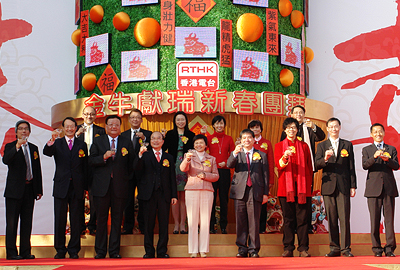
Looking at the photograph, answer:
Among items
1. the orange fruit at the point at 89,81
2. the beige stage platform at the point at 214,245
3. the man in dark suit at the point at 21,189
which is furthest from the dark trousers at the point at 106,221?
the orange fruit at the point at 89,81

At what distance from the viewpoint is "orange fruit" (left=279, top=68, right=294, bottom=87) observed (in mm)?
6789

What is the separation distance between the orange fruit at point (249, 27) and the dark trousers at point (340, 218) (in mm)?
2839

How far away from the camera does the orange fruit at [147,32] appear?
6441 millimetres

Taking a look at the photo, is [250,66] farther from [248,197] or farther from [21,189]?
[21,189]

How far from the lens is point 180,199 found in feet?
16.3

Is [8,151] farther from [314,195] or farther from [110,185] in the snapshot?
[314,195]

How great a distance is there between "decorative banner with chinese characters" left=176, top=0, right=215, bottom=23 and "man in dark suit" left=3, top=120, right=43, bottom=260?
9.61 ft

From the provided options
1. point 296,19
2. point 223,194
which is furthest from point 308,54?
point 223,194

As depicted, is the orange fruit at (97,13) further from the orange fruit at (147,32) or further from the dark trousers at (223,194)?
the dark trousers at (223,194)

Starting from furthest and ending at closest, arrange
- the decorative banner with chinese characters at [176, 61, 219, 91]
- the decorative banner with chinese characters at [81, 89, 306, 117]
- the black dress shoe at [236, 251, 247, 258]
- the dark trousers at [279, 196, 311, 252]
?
the decorative banner with chinese characters at [176, 61, 219, 91] → the decorative banner with chinese characters at [81, 89, 306, 117] → the dark trousers at [279, 196, 311, 252] → the black dress shoe at [236, 251, 247, 258]

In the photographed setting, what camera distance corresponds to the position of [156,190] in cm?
445

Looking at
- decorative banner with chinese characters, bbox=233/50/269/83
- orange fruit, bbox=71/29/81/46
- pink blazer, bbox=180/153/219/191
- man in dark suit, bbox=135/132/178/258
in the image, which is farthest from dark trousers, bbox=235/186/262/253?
orange fruit, bbox=71/29/81/46

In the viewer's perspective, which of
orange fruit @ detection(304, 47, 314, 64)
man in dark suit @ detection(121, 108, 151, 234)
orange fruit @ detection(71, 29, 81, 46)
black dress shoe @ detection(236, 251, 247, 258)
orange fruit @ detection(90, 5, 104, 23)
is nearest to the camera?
black dress shoe @ detection(236, 251, 247, 258)

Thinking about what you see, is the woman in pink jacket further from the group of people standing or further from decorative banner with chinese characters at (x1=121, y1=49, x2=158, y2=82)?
decorative banner with chinese characters at (x1=121, y1=49, x2=158, y2=82)
